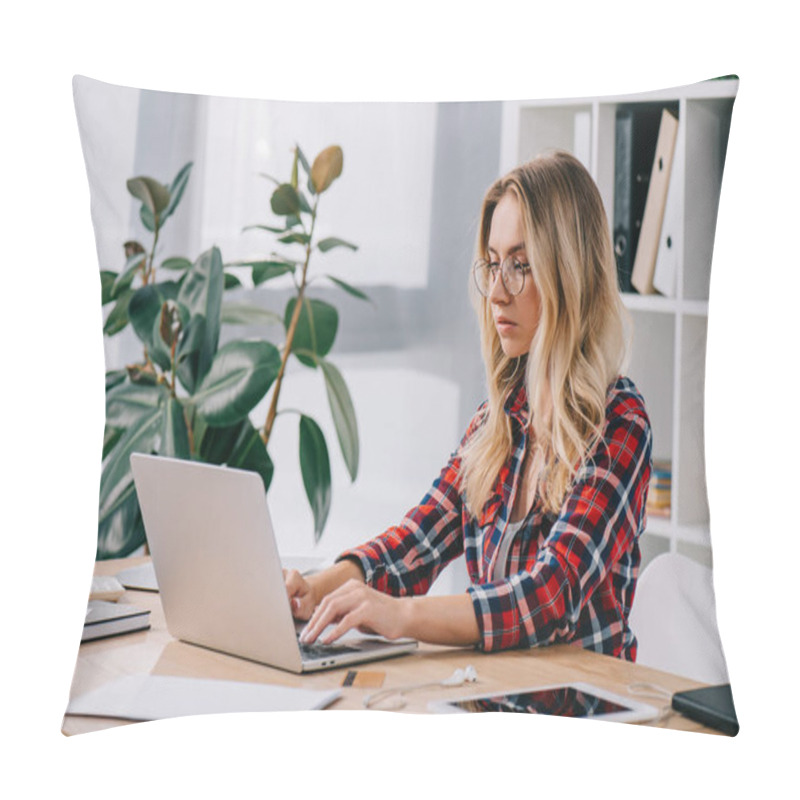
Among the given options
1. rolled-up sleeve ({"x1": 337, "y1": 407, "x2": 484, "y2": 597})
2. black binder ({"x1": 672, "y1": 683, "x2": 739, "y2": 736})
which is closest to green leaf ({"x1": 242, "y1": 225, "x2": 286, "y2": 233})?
rolled-up sleeve ({"x1": 337, "y1": 407, "x2": 484, "y2": 597})

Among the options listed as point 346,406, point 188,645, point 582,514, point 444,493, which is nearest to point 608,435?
point 582,514

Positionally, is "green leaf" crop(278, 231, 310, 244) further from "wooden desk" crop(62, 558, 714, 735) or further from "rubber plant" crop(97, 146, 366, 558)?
"wooden desk" crop(62, 558, 714, 735)

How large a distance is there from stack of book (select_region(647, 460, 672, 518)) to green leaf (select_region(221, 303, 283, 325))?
0.70m

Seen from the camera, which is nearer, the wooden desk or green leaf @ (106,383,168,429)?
the wooden desk

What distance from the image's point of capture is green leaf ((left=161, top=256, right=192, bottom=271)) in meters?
2.08

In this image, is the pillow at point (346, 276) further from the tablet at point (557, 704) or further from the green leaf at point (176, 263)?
the tablet at point (557, 704)

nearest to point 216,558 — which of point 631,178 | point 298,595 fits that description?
point 298,595

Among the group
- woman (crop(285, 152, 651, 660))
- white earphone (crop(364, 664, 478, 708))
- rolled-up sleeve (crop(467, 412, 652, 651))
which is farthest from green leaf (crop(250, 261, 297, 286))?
white earphone (crop(364, 664, 478, 708))

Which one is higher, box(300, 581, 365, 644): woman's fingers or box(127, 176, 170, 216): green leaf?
box(127, 176, 170, 216): green leaf

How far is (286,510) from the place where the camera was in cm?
207

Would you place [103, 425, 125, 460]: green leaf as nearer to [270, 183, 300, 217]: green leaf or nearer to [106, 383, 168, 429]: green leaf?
[106, 383, 168, 429]: green leaf

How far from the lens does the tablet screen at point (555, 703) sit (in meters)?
1.96

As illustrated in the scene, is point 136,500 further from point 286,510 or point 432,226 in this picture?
point 432,226

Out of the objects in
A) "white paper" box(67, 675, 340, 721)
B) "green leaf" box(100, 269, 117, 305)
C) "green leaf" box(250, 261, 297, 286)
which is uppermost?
"green leaf" box(250, 261, 297, 286)
